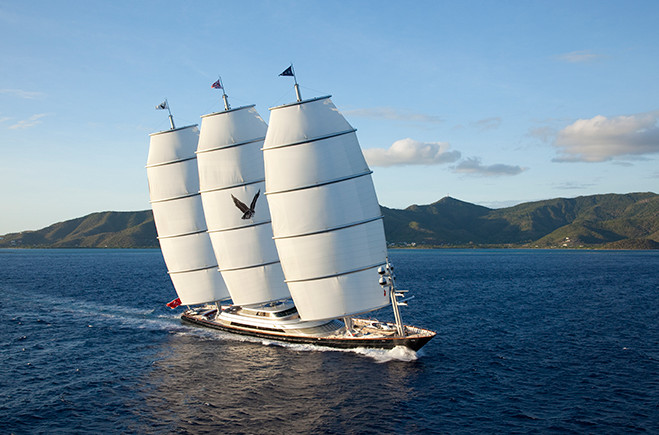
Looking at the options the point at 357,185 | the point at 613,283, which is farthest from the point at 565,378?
the point at 613,283

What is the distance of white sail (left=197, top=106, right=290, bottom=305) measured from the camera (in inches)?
2199

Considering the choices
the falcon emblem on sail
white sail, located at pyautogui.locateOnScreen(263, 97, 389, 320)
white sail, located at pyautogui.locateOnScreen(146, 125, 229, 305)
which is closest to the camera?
white sail, located at pyautogui.locateOnScreen(263, 97, 389, 320)

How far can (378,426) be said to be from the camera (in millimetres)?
31344

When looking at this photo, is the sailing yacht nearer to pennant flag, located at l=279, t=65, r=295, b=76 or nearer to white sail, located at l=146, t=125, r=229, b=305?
pennant flag, located at l=279, t=65, r=295, b=76

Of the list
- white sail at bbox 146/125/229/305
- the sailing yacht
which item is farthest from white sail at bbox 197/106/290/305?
white sail at bbox 146/125/229/305

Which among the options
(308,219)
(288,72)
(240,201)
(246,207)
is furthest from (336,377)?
(288,72)

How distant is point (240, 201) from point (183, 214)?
12260 millimetres

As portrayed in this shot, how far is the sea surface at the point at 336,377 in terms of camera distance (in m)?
32.4

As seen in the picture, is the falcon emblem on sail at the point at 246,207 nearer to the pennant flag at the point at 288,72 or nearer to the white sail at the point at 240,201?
the white sail at the point at 240,201

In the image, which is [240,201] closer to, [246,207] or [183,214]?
[246,207]

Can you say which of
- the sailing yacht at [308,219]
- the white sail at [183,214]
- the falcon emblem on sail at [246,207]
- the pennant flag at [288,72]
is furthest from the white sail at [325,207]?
the white sail at [183,214]

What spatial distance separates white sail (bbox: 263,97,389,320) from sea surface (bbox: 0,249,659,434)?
6895mm

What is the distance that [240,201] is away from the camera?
55844mm

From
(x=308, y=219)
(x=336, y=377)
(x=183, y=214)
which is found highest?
(x=183, y=214)
